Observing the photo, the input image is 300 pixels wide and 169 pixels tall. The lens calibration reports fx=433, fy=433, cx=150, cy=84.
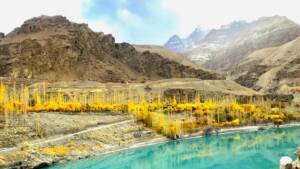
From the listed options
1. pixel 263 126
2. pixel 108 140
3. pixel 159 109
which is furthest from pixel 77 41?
pixel 108 140

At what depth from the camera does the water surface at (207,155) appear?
54.4 meters

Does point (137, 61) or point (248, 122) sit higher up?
point (137, 61)

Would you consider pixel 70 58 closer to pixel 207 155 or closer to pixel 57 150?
pixel 207 155

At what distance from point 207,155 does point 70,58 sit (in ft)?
341

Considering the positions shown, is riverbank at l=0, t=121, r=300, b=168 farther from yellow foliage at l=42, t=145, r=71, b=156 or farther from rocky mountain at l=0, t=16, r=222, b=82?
rocky mountain at l=0, t=16, r=222, b=82

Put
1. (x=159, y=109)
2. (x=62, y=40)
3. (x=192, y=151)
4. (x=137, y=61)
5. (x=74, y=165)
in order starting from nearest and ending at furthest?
1. (x=74, y=165)
2. (x=192, y=151)
3. (x=159, y=109)
4. (x=62, y=40)
5. (x=137, y=61)

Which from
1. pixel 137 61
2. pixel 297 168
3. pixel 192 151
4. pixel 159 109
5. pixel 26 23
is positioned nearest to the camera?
pixel 297 168

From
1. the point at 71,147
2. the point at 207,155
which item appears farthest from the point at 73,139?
the point at 207,155

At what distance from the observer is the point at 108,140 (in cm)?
6844

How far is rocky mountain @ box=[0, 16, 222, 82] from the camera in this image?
492 feet

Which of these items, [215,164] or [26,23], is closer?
[215,164]

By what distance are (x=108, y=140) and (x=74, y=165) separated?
14.8 metres

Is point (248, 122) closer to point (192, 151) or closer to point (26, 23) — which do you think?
point (192, 151)

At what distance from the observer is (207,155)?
63.4 m
